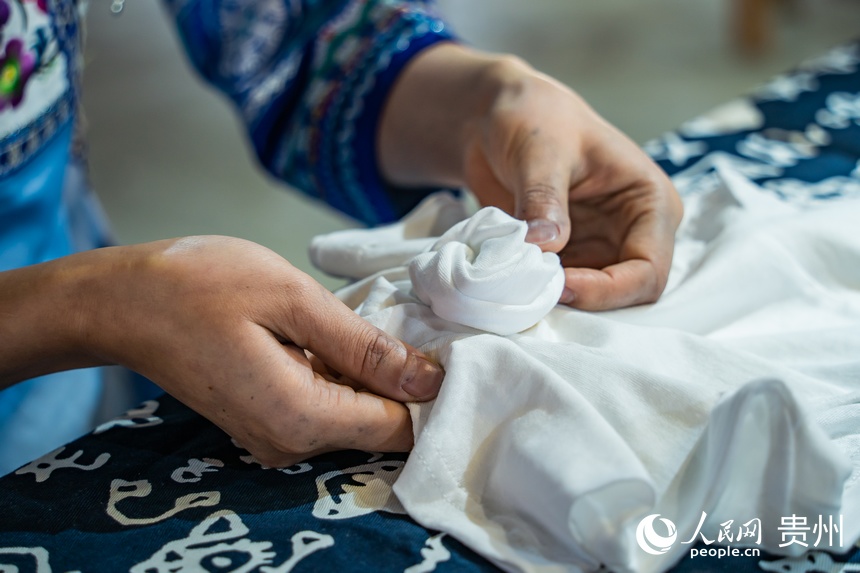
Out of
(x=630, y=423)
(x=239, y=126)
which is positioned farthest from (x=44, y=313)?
(x=239, y=126)

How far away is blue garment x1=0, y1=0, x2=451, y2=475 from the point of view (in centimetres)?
64

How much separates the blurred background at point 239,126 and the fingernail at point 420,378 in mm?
1083

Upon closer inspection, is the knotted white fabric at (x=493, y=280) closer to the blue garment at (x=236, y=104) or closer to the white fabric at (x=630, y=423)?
the white fabric at (x=630, y=423)

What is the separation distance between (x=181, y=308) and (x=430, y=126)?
1.38 feet

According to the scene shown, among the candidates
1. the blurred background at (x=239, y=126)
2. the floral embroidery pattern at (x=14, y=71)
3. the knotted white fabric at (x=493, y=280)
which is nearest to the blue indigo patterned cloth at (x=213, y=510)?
the floral embroidery pattern at (x=14, y=71)

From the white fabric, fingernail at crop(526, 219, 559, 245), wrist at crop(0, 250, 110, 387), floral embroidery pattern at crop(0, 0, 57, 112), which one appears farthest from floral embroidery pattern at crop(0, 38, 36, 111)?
fingernail at crop(526, 219, 559, 245)

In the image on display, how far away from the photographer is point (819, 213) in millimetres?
631

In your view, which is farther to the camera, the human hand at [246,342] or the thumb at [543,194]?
the thumb at [543,194]

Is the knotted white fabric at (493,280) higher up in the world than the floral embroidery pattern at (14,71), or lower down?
lower down

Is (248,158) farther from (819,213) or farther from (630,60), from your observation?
(819,213)

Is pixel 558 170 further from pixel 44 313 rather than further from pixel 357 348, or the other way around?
pixel 44 313

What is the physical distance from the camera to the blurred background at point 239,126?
1897 millimetres

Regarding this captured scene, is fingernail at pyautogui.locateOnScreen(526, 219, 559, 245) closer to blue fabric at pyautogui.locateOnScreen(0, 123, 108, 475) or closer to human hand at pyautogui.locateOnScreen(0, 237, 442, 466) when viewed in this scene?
human hand at pyautogui.locateOnScreen(0, 237, 442, 466)

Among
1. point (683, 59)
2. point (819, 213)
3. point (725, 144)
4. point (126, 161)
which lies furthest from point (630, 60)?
point (819, 213)
